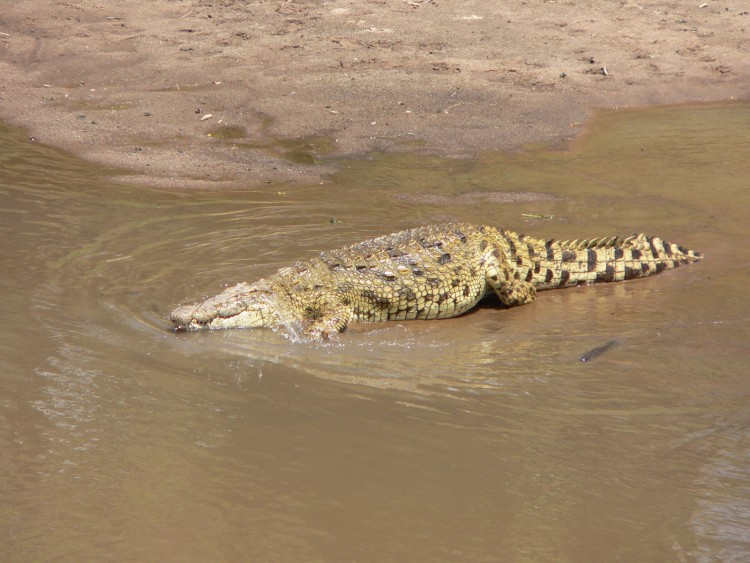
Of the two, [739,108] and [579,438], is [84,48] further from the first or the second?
[579,438]

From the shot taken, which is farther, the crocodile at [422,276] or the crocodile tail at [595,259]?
the crocodile tail at [595,259]

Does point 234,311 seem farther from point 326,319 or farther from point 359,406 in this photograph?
point 359,406

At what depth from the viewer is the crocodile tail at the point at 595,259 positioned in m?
7.26

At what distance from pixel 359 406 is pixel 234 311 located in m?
1.89

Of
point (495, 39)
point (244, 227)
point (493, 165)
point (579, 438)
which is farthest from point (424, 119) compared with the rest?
point (579, 438)

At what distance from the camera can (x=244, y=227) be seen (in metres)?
8.48

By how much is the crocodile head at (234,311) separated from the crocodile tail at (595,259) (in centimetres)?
207

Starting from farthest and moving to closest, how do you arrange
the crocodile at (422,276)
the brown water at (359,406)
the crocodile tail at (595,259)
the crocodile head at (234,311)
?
the crocodile tail at (595,259)
the crocodile at (422,276)
the crocodile head at (234,311)
the brown water at (359,406)

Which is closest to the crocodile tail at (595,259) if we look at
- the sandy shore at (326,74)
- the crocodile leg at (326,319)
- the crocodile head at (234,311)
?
the crocodile leg at (326,319)

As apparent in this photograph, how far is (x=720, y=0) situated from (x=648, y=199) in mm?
7425

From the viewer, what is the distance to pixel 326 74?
42.8ft

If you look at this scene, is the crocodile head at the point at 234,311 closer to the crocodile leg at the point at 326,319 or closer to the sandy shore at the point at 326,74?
the crocodile leg at the point at 326,319

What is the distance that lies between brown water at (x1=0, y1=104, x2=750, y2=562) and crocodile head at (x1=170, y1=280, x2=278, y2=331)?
0.13 meters

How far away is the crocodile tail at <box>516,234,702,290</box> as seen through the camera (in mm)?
7262
